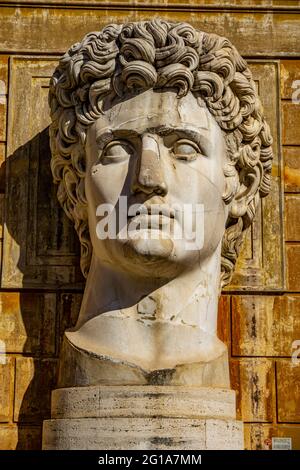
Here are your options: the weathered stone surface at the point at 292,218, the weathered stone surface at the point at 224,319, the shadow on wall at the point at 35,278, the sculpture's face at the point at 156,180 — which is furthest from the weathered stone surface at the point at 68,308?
the weathered stone surface at the point at 292,218

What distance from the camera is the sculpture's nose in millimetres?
5367

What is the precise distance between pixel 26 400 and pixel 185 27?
9.27 ft

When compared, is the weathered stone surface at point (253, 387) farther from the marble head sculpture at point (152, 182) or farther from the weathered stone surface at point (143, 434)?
the weathered stone surface at point (143, 434)

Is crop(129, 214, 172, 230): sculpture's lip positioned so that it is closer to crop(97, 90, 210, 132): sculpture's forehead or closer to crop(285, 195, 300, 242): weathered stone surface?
crop(97, 90, 210, 132): sculpture's forehead

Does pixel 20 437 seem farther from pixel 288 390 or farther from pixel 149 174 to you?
pixel 149 174

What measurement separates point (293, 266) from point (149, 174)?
5.86 ft

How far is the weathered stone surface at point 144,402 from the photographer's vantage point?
5125 mm

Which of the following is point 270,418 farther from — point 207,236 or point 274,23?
point 274,23

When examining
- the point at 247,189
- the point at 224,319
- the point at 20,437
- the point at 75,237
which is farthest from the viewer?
the point at 75,237

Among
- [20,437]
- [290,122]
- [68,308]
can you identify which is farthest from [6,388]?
[290,122]

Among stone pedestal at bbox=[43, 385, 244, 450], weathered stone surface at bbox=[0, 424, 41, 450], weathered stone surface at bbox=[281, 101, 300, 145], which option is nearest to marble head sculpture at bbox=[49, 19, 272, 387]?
stone pedestal at bbox=[43, 385, 244, 450]

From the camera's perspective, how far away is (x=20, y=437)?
6.25m

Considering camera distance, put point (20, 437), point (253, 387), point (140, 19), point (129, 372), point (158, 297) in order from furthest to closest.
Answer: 1. point (140, 19)
2. point (253, 387)
3. point (20, 437)
4. point (158, 297)
5. point (129, 372)

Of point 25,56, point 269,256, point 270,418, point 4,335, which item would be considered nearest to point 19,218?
point 4,335
